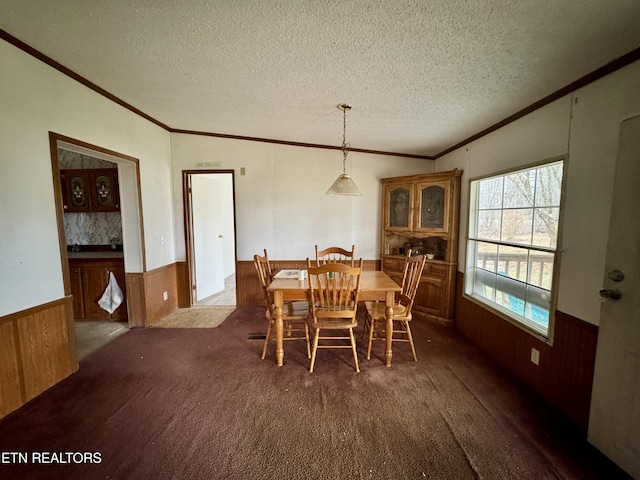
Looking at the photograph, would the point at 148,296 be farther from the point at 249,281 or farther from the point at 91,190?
the point at 91,190

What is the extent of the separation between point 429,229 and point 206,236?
351 centimetres

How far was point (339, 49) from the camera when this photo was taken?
171 cm

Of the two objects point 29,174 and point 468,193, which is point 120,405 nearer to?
point 29,174

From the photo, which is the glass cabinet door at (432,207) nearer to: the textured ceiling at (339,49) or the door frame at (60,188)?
the textured ceiling at (339,49)

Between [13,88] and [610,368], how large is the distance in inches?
165

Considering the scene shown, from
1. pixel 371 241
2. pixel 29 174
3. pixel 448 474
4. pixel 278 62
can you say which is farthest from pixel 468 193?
pixel 29 174

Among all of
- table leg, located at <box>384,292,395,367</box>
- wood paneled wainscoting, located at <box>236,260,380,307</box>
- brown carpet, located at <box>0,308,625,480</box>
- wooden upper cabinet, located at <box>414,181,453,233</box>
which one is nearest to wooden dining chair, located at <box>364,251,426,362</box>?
table leg, located at <box>384,292,395,367</box>

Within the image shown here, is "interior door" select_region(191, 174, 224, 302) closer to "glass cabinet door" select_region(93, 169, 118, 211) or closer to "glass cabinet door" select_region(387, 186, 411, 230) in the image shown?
"glass cabinet door" select_region(93, 169, 118, 211)

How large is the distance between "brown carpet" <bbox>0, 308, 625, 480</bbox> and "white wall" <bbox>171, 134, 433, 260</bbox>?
1.90 meters

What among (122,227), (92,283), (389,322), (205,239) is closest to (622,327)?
(389,322)

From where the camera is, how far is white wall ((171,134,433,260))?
154 inches

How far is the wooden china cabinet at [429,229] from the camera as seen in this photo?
10.9 feet

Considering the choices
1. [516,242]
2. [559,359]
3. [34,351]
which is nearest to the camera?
[559,359]

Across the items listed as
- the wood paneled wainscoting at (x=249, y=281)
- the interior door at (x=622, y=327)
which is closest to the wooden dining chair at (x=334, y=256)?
the wood paneled wainscoting at (x=249, y=281)
